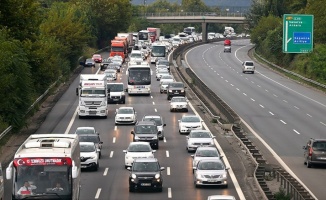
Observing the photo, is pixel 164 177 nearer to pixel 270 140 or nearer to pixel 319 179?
pixel 319 179

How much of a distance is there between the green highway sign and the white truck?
28220mm

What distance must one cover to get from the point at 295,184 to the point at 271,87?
60383mm

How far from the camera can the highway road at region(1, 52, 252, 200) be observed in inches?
1654

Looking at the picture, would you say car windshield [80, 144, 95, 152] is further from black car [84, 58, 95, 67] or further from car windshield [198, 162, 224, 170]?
black car [84, 58, 95, 67]

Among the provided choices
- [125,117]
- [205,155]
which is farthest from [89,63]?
[205,155]

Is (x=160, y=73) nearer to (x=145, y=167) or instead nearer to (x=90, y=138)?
(x=90, y=138)

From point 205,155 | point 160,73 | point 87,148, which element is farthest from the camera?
point 160,73

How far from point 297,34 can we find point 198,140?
4185cm

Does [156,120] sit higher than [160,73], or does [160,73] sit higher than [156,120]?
[156,120]

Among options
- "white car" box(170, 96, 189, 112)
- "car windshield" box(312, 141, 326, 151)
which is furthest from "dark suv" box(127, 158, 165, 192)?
"white car" box(170, 96, 189, 112)

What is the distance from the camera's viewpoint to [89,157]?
47719 millimetres

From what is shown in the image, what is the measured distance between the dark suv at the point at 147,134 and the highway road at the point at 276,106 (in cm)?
734

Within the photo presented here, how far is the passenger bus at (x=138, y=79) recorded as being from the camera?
8750 centimetres

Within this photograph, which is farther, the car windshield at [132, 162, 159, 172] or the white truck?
the white truck
